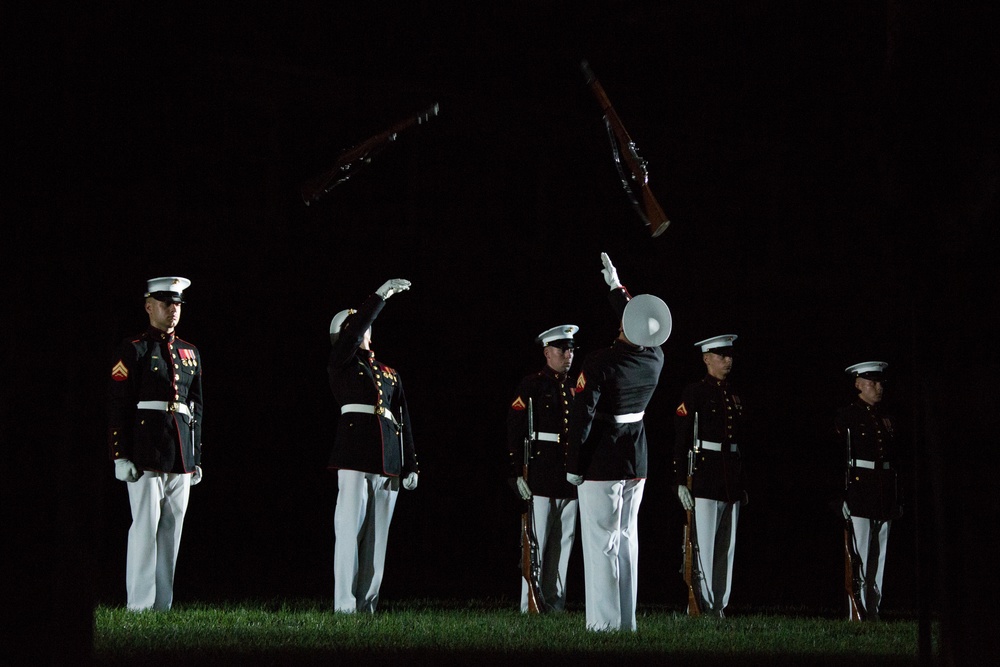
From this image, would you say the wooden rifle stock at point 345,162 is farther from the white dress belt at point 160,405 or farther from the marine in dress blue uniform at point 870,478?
the marine in dress blue uniform at point 870,478

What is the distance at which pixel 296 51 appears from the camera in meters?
13.0

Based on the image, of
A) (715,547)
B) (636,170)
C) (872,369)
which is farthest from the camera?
(872,369)

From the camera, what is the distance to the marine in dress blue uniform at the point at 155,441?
7.79 metres

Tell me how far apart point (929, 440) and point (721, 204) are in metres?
13.1

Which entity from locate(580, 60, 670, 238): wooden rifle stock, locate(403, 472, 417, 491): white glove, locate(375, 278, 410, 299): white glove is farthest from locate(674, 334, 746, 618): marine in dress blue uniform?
locate(375, 278, 410, 299): white glove

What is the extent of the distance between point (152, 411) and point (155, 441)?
203 mm

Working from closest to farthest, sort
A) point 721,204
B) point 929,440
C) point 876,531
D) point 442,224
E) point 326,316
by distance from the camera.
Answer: point 929,440 < point 876,531 < point 326,316 < point 442,224 < point 721,204

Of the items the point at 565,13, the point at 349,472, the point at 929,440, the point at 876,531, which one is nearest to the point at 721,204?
the point at 565,13

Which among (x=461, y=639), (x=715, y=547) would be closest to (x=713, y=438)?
(x=715, y=547)

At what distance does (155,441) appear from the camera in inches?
309

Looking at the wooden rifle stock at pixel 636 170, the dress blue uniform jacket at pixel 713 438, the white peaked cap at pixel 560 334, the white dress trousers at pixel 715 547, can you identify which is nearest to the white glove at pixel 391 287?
the wooden rifle stock at pixel 636 170

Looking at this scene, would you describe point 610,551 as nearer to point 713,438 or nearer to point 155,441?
point 713,438

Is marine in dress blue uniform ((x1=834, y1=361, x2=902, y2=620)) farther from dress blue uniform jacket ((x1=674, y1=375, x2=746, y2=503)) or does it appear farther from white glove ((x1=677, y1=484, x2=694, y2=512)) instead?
white glove ((x1=677, y1=484, x2=694, y2=512))

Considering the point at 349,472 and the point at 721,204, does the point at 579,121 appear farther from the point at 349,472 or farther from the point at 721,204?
the point at 349,472
